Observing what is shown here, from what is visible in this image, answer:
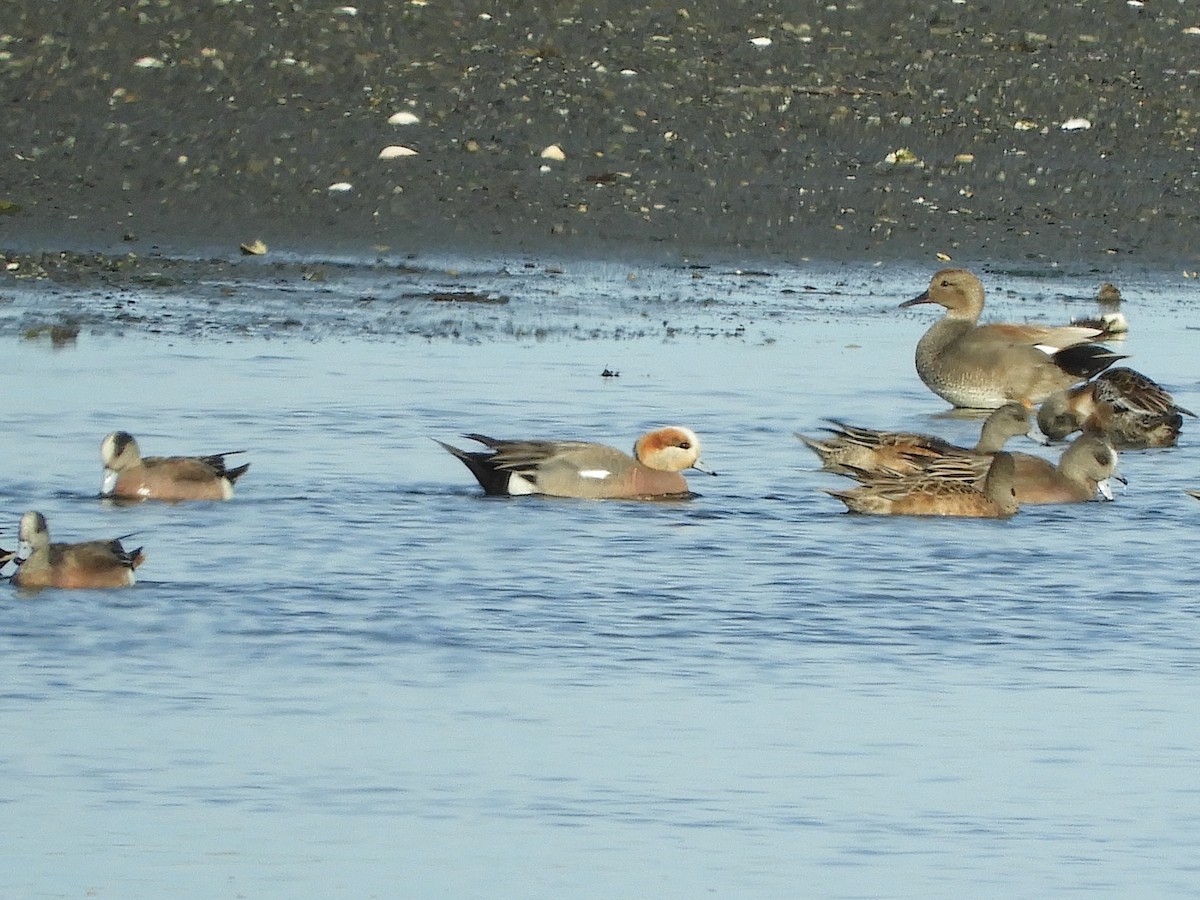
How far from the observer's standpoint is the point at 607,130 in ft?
56.1

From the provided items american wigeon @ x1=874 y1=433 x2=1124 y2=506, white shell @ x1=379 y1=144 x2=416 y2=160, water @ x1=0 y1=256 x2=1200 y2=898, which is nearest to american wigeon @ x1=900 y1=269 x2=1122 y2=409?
water @ x1=0 y1=256 x2=1200 y2=898

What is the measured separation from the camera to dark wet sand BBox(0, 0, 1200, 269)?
52.2ft

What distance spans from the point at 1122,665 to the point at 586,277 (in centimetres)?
879

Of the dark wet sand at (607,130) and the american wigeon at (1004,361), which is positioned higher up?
the dark wet sand at (607,130)

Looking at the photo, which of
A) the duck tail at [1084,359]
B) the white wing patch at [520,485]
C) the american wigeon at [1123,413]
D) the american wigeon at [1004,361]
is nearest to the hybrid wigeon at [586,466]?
the white wing patch at [520,485]

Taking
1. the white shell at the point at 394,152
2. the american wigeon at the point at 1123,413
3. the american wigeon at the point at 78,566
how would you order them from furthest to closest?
the white shell at the point at 394,152, the american wigeon at the point at 1123,413, the american wigeon at the point at 78,566

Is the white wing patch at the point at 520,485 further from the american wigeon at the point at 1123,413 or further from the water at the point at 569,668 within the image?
the american wigeon at the point at 1123,413

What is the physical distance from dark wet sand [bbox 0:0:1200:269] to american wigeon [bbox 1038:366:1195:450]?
4.43m

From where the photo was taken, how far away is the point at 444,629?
273 inches

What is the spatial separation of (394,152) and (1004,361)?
5.77 metres

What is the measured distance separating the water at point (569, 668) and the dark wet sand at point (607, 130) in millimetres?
4355

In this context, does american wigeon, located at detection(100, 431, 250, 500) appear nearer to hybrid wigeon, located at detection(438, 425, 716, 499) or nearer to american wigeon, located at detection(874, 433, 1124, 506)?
hybrid wigeon, located at detection(438, 425, 716, 499)

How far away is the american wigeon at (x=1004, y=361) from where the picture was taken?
1191 centimetres

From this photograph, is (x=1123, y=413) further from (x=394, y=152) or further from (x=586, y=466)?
(x=394, y=152)
